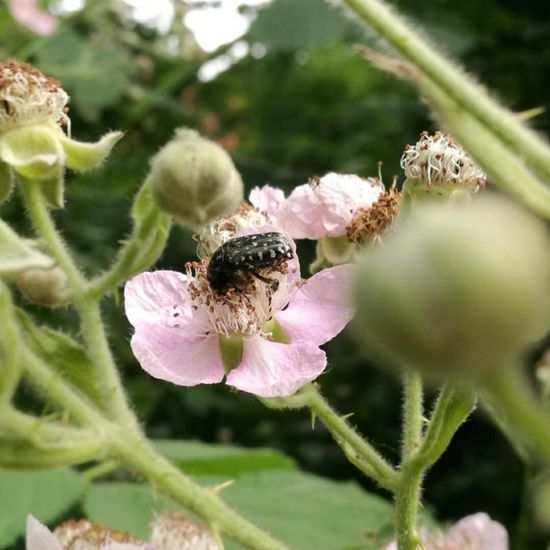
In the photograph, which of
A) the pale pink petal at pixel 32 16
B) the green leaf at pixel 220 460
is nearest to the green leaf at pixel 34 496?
the green leaf at pixel 220 460

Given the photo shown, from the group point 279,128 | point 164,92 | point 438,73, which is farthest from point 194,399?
point 438,73

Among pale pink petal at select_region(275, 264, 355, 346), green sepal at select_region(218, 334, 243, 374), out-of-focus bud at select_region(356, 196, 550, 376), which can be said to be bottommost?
green sepal at select_region(218, 334, 243, 374)

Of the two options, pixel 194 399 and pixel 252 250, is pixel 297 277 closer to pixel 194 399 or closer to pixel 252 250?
pixel 252 250

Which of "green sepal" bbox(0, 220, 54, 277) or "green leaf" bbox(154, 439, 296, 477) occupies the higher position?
"green sepal" bbox(0, 220, 54, 277)

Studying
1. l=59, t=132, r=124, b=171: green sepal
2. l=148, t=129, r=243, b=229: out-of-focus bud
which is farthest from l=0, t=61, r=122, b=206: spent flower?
l=148, t=129, r=243, b=229: out-of-focus bud

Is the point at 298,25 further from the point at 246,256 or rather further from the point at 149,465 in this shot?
the point at 149,465

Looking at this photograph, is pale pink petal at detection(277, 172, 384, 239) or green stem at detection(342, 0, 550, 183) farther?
pale pink petal at detection(277, 172, 384, 239)

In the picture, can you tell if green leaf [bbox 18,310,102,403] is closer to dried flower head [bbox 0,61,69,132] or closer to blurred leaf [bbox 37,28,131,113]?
dried flower head [bbox 0,61,69,132]
